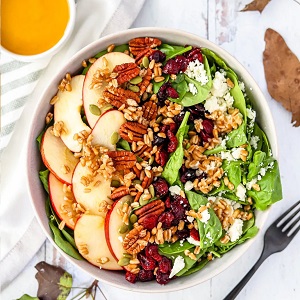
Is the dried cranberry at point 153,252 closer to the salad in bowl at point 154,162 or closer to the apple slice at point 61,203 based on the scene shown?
the salad in bowl at point 154,162

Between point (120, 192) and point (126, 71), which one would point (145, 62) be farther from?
point (120, 192)

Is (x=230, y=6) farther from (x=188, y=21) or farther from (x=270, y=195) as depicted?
(x=270, y=195)

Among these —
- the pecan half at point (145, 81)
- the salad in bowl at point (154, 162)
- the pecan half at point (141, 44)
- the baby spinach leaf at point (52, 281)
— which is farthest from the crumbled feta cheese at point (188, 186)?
the baby spinach leaf at point (52, 281)

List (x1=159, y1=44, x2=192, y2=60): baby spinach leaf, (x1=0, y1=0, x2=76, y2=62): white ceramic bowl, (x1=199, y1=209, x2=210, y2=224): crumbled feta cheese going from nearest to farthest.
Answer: (x1=199, y1=209, x2=210, y2=224): crumbled feta cheese < (x1=159, y1=44, x2=192, y2=60): baby spinach leaf < (x1=0, y1=0, x2=76, y2=62): white ceramic bowl

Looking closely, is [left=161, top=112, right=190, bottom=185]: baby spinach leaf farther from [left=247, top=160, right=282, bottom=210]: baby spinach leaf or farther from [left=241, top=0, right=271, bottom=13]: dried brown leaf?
[left=241, top=0, right=271, bottom=13]: dried brown leaf

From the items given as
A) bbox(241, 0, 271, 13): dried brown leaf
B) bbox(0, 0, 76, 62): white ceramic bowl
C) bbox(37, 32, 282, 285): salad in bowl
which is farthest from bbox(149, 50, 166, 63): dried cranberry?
bbox(241, 0, 271, 13): dried brown leaf
